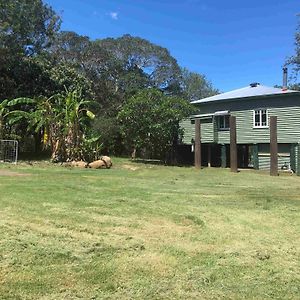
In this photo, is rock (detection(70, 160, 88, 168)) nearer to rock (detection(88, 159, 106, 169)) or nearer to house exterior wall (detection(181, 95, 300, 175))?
rock (detection(88, 159, 106, 169))

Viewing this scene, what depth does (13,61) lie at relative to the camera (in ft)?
91.2

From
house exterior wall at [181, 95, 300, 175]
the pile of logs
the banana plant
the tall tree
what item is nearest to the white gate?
the banana plant

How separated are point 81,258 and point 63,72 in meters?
27.1

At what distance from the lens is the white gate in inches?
808

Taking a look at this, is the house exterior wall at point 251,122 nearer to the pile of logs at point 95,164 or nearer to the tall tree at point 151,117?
the tall tree at point 151,117

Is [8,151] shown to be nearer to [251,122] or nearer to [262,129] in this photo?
[251,122]

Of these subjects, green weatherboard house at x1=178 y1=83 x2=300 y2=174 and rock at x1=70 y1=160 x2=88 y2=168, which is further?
green weatherboard house at x1=178 y1=83 x2=300 y2=174

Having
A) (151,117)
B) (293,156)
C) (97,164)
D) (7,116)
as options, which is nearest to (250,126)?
(293,156)

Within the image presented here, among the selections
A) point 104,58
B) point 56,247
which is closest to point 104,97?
point 104,58

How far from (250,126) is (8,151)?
50.0 ft

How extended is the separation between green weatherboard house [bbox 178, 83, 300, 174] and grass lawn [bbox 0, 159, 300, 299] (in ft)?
54.9

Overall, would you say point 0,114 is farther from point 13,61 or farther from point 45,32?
point 45,32

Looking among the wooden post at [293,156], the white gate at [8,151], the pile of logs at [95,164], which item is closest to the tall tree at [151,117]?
the pile of logs at [95,164]

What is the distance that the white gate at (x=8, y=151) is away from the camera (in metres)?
20.5
